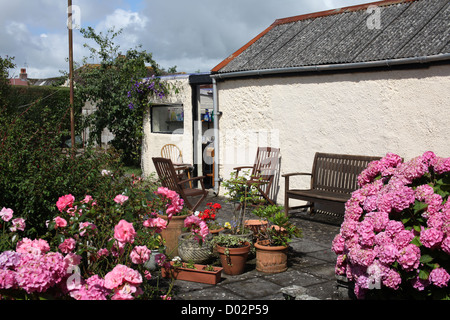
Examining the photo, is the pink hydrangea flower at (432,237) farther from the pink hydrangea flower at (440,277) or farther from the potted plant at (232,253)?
the potted plant at (232,253)

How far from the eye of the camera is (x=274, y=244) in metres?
5.21

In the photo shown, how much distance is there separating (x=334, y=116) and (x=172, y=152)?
471 centimetres

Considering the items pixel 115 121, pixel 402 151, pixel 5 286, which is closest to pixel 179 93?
pixel 115 121

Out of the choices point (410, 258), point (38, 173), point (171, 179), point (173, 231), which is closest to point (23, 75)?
point (171, 179)

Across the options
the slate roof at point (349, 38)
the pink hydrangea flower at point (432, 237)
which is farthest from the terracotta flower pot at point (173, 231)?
the slate roof at point (349, 38)

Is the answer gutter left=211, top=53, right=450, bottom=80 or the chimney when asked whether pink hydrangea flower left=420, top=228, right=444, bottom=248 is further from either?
the chimney

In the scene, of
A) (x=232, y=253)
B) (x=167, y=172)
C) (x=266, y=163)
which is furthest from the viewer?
(x=266, y=163)

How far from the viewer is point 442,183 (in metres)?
3.53

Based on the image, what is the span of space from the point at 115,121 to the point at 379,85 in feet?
25.7

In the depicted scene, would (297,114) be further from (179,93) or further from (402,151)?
(179,93)

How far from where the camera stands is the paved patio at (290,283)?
437cm

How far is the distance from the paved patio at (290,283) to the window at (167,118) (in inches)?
229

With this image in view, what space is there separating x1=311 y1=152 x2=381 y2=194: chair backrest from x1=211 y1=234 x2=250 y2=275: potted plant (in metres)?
2.83

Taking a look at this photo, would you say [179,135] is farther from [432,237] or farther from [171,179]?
[432,237]
